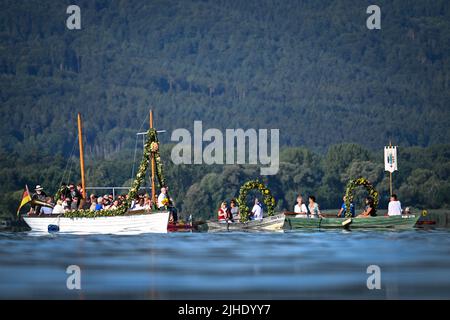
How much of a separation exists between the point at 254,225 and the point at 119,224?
23.4 ft

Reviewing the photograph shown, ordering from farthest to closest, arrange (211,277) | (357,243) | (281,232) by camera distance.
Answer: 1. (281,232)
2. (357,243)
3. (211,277)

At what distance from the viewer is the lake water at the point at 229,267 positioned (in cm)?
2808

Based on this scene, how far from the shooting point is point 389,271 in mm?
32594

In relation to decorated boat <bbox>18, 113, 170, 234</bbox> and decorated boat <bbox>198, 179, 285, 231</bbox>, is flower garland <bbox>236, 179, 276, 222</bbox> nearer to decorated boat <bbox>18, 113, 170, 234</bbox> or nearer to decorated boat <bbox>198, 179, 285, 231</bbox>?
decorated boat <bbox>198, 179, 285, 231</bbox>

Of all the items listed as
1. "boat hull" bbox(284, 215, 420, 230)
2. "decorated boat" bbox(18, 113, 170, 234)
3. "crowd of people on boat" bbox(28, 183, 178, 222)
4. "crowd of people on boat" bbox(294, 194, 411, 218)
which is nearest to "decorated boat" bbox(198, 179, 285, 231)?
"boat hull" bbox(284, 215, 420, 230)

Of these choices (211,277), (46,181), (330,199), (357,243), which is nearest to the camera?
(211,277)

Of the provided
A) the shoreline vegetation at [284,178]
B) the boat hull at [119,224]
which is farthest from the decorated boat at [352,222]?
the shoreline vegetation at [284,178]

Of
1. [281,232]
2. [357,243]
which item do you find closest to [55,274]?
[357,243]

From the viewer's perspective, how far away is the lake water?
92.1ft

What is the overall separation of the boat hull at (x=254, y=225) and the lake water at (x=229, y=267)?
30.9ft

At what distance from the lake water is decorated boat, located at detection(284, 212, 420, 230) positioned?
270 inches

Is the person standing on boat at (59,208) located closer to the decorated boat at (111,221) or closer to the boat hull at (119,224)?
the decorated boat at (111,221)
